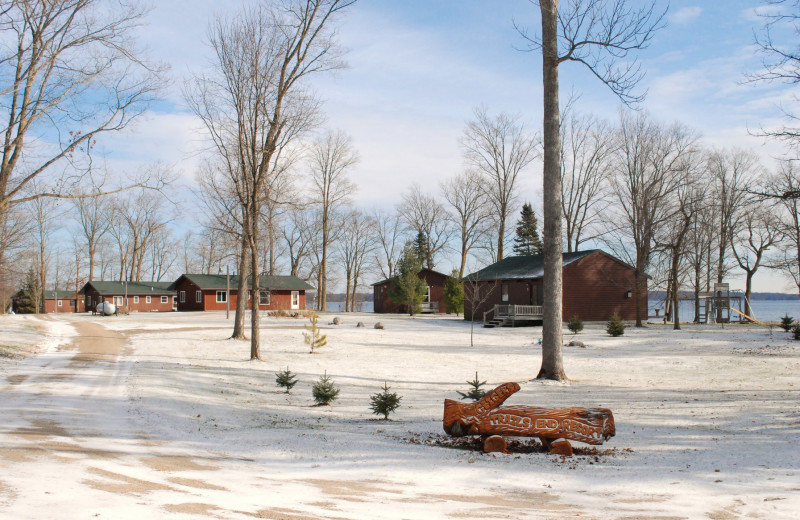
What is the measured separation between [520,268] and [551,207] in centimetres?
2680

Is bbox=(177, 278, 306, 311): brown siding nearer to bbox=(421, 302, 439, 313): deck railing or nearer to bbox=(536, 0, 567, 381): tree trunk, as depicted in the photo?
bbox=(421, 302, 439, 313): deck railing

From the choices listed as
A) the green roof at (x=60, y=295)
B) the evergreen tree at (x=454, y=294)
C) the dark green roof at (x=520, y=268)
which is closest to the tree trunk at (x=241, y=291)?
the dark green roof at (x=520, y=268)

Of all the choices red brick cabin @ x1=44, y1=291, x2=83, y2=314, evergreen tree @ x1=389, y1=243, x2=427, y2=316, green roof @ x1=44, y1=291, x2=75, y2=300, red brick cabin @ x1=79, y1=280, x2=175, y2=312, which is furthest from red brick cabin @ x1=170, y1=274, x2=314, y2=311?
green roof @ x1=44, y1=291, x2=75, y2=300

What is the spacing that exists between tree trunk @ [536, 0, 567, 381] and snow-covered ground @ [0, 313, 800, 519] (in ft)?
3.22

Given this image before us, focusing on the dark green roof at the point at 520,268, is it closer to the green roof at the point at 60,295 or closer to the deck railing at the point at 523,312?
the deck railing at the point at 523,312

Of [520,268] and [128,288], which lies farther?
[128,288]

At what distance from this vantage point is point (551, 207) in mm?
14969

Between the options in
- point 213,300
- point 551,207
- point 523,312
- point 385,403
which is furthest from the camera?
point 213,300

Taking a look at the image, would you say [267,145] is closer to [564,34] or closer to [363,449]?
[564,34]

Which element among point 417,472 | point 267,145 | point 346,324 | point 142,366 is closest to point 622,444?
point 417,472

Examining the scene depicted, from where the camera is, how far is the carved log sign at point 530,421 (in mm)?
7613

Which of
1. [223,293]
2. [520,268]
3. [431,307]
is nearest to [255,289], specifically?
[520,268]

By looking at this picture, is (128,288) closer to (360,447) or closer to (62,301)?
(62,301)

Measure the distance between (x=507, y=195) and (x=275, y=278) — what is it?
24972 millimetres
